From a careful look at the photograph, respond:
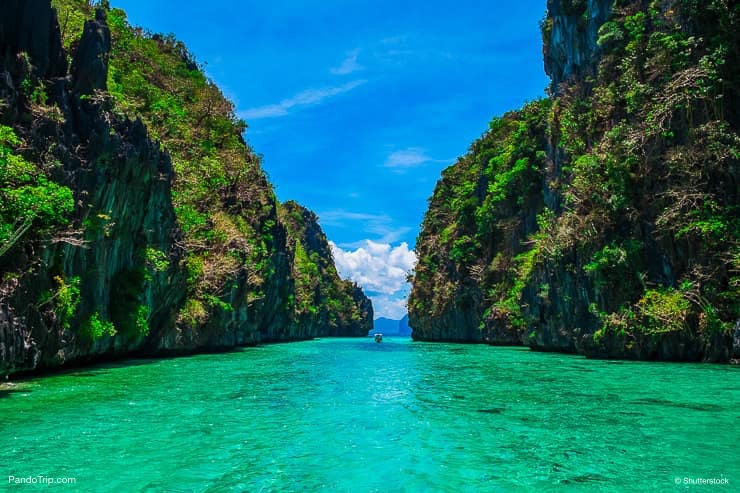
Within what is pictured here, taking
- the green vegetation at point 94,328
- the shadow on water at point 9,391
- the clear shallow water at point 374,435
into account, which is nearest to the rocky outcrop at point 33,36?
the green vegetation at point 94,328

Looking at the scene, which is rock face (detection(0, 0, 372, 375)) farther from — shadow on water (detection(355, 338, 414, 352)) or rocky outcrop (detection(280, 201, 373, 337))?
rocky outcrop (detection(280, 201, 373, 337))

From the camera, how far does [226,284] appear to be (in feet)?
133

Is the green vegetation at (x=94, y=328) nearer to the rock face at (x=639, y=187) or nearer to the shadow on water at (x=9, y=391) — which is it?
the shadow on water at (x=9, y=391)

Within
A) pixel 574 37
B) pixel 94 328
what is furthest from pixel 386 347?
pixel 94 328

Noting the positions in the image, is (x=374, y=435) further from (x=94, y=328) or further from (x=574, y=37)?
(x=574, y=37)

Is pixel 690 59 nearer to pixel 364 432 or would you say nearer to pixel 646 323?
pixel 646 323

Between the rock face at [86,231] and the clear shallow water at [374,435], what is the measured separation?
262 cm

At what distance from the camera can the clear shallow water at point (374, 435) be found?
7180 mm

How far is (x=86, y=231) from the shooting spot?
64.0 feet

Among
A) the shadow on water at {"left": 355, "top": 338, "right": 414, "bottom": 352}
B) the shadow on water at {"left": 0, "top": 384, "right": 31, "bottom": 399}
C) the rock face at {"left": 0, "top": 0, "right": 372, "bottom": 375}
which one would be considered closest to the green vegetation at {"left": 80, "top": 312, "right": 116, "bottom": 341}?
the rock face at {"left": 0, "top": 0, "right": 372, "bottom": 375}

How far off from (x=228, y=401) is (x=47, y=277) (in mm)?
8402

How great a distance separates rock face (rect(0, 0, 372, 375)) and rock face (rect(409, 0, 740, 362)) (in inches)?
998

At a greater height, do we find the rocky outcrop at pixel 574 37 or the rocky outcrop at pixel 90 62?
the rocky outcrop at pixel 574 37

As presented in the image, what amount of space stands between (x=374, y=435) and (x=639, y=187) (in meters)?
23.9
